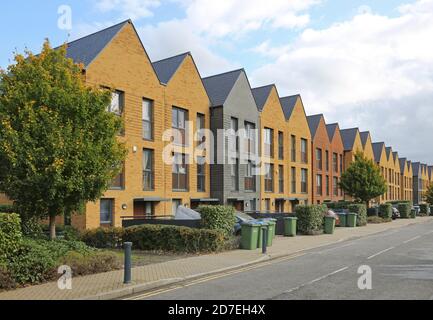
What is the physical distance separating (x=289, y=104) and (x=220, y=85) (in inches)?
431

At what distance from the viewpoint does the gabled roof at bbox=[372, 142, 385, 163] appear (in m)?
69.3

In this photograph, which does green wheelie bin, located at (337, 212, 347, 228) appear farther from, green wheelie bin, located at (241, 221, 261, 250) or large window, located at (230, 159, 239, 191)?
green wheelie bin, located at (241, 221, 261, 250)

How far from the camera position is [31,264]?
9.96m

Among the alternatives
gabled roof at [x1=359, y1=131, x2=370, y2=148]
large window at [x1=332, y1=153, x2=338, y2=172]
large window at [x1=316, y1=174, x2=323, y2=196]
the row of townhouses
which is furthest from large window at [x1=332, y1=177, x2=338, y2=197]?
gabled roof at [x1=359, y1=131, x2=370, y2=148]

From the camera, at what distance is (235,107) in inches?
1230

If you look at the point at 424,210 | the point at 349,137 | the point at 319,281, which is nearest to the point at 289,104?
the point at 349,137

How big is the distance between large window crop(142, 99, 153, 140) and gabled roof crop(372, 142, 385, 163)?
50.6 meters

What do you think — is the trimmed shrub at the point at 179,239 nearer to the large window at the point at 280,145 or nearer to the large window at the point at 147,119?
the large window at the point at 147,119

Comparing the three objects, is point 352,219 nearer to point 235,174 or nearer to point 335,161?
point 235,174

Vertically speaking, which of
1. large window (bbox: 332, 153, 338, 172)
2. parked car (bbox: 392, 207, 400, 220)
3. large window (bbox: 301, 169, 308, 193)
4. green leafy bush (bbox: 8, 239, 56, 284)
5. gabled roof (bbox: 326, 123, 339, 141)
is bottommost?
parked car (bbox: 392, 207, 400, 220)
